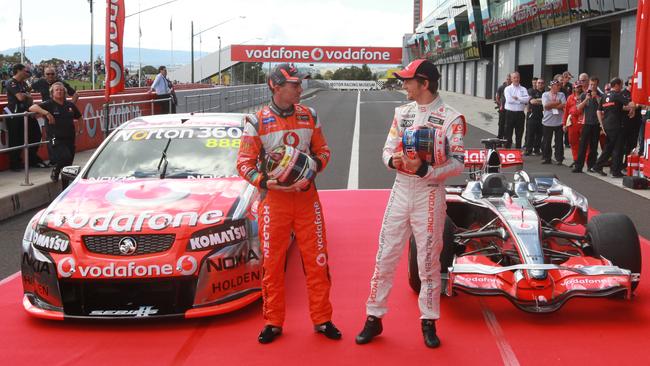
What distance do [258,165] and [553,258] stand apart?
266 cm

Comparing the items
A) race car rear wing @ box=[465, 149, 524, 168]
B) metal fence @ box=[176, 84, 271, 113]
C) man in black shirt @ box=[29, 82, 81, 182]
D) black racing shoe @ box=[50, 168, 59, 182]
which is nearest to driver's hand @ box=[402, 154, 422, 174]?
race car rear wing @ box=[465, 149, 524, 168]

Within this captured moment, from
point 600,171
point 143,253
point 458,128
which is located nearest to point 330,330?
point 143,253

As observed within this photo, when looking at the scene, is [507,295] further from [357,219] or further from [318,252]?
[357,219]

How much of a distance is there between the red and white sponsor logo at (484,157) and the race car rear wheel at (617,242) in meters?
1.89

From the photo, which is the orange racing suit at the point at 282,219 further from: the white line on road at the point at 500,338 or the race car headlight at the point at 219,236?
the white line on road at the point at 500,338

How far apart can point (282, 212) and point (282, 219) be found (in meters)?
0.05

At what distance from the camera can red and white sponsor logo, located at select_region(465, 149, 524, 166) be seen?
7.64 metres

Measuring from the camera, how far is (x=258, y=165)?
4988 millimetres

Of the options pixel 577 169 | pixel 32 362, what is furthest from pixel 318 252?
pixel 577 169

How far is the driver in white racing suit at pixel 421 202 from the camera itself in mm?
4684

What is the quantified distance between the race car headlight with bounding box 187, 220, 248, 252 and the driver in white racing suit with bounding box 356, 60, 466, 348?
44.1 inches

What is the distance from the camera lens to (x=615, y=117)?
12.7 meters

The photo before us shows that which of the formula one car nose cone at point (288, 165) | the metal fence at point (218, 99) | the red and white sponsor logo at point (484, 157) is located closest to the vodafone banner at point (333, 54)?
the metal fence at point (218, 99)

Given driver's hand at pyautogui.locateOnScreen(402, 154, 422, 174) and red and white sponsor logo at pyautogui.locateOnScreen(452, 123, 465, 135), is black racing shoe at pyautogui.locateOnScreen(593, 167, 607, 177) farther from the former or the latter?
driver's hand at pyautogui.locateOnScreen(402, 154, 422, 174)
